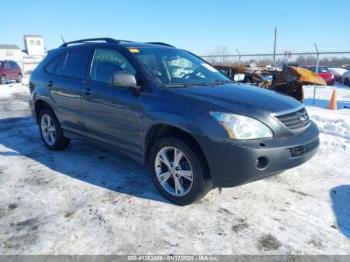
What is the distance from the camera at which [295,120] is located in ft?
11.3

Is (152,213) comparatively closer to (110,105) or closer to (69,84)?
(110,105)

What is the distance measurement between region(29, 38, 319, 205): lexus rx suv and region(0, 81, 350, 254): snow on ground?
0.39 m

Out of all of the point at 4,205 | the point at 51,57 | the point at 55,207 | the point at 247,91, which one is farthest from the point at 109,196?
the point at 51,57

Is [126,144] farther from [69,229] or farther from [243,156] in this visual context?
[243,156]

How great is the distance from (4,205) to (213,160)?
8.13ft

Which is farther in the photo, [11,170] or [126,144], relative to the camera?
[11,170]

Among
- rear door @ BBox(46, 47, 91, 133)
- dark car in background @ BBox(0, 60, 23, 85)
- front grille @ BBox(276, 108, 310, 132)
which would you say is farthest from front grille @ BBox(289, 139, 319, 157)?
dark car in background @ BBox(0, 60, 23, 85)

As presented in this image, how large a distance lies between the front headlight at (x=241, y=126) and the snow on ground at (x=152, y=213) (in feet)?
2.96

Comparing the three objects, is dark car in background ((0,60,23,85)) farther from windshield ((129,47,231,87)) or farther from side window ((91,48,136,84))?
windshield ((129,47,231,87))

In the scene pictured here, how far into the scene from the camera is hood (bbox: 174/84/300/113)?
10.7ft

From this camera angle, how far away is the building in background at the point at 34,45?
76188mm

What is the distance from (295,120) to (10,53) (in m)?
73.6

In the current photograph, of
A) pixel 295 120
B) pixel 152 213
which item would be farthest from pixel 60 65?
pixel 295 120

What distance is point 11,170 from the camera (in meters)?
4.76
